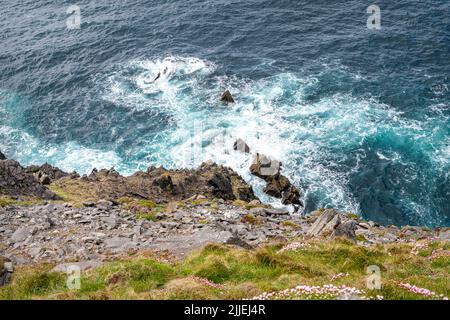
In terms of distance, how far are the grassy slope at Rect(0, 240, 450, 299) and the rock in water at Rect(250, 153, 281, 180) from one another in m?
33.2

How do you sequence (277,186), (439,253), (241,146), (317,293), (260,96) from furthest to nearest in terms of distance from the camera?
1. (260,96)
2. (241,146)
3. (277,186)
4. (439,253)
5. (317,293)

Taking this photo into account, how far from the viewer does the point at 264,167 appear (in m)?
59.7

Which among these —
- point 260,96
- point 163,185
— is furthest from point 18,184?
point 260,96

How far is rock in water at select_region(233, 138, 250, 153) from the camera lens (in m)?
63.2

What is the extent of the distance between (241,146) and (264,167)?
554 cm

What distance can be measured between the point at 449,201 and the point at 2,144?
60.6m

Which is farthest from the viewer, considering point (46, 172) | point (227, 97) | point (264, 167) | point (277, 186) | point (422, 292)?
point (227, 97)

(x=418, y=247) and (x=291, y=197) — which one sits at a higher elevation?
(x=418, y=247)

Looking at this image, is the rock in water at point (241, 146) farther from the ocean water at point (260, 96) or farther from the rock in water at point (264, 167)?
the rock in water at point (264, 167)

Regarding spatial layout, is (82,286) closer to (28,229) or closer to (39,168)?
(28,229)

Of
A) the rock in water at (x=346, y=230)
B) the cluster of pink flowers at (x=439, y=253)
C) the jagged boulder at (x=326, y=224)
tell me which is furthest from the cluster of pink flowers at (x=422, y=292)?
the jagged boulder at (x=326, y=224)

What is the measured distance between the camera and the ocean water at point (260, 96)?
57.5m

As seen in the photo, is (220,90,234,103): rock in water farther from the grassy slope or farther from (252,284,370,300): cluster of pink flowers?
(252,284,370,300): cluster of pink flowers

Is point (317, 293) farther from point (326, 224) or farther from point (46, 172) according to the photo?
point (46, 172)
